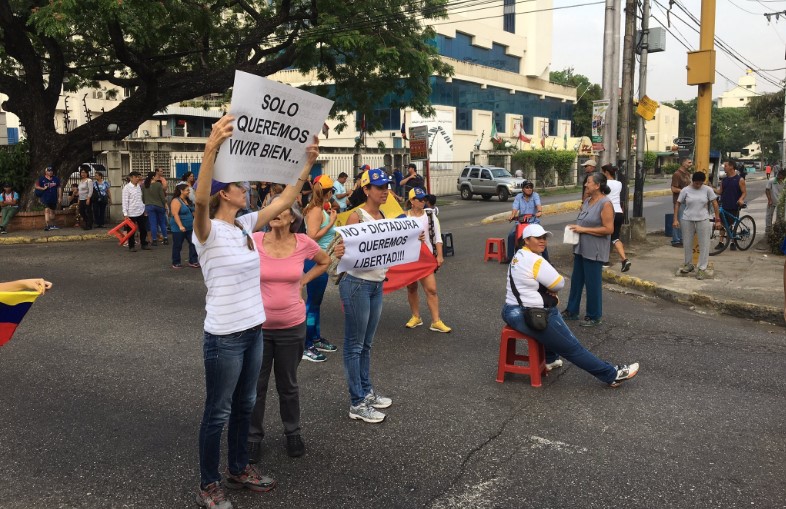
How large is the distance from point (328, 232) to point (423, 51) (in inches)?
586

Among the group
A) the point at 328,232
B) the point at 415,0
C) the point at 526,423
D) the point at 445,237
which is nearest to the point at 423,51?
the point at 415,0

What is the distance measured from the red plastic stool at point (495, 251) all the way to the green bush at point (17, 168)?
1449 centimetres

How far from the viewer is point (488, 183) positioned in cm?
3569

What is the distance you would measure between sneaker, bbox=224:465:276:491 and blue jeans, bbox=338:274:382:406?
122 cm

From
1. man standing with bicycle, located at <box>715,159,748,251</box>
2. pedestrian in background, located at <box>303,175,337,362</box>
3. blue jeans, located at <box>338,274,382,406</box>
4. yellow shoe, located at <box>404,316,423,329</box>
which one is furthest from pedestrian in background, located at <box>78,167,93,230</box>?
man standing with bicycle, located at <box>715,159,748,251</box>

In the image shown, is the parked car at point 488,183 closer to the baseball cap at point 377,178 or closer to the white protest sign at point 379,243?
the white protest sign at point 379,243

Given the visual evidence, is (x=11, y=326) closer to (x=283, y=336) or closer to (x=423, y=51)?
(x=283, y=336)

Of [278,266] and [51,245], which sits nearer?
[278,266]

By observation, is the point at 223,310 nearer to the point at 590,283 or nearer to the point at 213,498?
the point at 213,498

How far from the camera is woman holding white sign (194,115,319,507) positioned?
3.62m

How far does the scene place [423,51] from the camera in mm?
20578

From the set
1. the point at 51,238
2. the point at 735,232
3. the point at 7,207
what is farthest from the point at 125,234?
the point at 735,232

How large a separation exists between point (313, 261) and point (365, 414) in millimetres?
2114

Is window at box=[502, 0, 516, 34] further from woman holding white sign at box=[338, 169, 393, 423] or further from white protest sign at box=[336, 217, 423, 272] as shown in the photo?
woman holding white sign at box=[338, 169, 393, 423]
